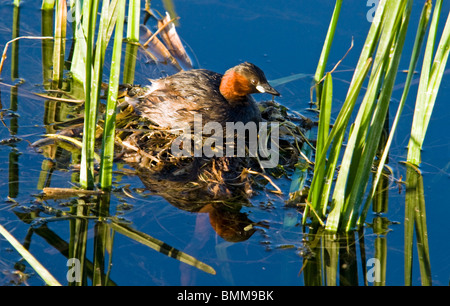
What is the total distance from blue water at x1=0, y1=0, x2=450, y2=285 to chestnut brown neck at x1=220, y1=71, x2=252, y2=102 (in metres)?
0.77

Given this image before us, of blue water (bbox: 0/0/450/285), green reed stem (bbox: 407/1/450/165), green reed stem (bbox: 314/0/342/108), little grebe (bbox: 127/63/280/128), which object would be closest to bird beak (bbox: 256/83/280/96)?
little grebe (bbox: 127/63/280/128)

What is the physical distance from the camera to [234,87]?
518 cm

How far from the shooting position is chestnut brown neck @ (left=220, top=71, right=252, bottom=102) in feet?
16.9

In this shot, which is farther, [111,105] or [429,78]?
[429,78]

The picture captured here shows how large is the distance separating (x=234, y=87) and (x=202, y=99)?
30 centimetres

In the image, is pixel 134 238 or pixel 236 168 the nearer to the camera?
pixel 134 238

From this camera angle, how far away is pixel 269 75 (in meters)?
6.13

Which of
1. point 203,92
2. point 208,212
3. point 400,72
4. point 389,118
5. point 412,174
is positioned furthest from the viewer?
point 400,72

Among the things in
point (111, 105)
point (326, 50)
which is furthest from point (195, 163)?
point (326, 50)

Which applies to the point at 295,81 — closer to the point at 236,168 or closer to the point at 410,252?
the point at 236,168

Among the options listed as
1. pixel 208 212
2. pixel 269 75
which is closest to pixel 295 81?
pixel 269 75

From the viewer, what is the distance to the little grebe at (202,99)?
511 centimetres

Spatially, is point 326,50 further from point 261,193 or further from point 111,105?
point 111,105
